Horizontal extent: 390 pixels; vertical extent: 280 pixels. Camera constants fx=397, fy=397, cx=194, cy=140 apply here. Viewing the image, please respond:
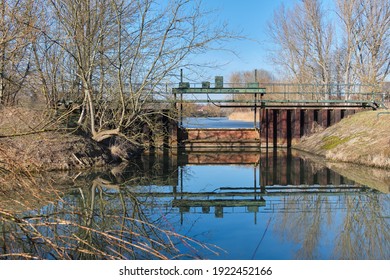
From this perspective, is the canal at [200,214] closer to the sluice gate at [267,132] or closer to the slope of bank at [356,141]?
the slope of bank at [356,141]

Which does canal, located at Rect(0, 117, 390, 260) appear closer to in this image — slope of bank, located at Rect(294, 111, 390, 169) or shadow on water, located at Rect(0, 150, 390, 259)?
shadow on water, located at Rect(0, 150, 390, 259)

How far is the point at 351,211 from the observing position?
7.62m

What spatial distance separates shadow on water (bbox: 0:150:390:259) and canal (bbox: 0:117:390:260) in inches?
0.7

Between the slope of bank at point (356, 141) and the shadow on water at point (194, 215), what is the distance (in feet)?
7.30

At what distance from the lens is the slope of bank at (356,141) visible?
14.3 m

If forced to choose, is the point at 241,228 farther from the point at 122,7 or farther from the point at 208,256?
the point at 122,7

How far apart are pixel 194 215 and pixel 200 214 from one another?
5.6 inches

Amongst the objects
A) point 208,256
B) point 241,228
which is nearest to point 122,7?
point 241,228

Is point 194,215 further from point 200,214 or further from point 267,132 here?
point 267,132

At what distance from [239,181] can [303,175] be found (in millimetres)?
2313

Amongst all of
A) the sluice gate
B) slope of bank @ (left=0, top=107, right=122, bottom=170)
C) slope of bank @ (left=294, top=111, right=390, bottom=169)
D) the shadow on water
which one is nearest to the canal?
the shadow on water

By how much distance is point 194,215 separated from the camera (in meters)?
7.50

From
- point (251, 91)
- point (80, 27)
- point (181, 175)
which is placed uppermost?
point (80, 27)

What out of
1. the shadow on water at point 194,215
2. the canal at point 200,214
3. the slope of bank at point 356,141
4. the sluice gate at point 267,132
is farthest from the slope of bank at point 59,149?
the slope of bank at point 356,141
